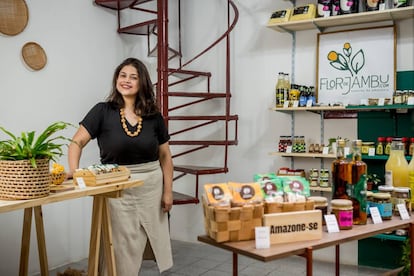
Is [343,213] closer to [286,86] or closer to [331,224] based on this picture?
[331,224]

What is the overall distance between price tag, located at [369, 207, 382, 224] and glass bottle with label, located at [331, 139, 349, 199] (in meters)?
0.16

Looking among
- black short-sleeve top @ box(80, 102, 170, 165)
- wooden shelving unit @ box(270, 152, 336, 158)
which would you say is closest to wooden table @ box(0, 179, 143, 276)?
black short-sleeve top @ box(80, 102, 170, 165)

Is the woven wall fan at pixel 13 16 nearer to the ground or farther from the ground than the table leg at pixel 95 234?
farther from the ground

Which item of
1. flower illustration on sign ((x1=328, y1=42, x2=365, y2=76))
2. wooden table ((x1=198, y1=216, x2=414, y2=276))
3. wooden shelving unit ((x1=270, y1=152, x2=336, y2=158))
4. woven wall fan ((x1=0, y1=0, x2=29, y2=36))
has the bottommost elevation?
wooden table ((x1=198, y1=216, x2=414, y2=276))

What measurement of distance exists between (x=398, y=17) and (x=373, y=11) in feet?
0.84

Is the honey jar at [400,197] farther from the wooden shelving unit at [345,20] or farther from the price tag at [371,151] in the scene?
the wooden shelving unit at [345,20]

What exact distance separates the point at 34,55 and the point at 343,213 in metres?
2.80

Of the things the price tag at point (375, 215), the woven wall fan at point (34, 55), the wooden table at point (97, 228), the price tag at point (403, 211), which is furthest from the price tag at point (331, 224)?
the woven wall fan at point (34, 55)

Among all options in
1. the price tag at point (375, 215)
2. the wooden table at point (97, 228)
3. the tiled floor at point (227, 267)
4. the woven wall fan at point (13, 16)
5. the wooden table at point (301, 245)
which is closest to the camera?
the wooden table at point (301, 245)

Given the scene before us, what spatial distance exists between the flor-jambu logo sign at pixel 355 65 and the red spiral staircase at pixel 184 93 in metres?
0.82

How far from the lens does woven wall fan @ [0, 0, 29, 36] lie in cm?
329

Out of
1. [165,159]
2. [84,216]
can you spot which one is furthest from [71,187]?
[84,216]

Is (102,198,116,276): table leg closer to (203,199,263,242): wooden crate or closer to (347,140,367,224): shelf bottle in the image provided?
(203,199,263,242): wooden crate

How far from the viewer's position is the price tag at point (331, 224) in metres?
1.66
